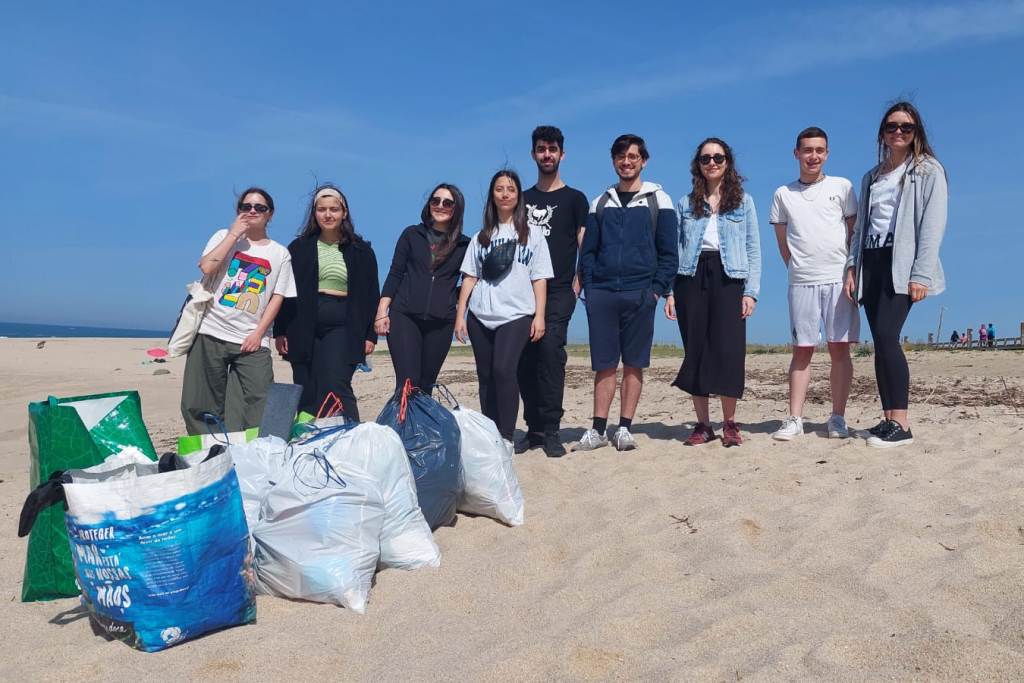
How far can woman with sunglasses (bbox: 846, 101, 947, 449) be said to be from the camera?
441 cm

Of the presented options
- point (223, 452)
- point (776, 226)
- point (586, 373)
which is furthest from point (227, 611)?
point (586, 373)

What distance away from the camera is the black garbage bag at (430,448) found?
11.1ft

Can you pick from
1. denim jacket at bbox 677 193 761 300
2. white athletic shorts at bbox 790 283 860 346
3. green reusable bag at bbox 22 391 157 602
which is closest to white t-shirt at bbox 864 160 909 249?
white athletic shorts at bbox 790 283 860 346

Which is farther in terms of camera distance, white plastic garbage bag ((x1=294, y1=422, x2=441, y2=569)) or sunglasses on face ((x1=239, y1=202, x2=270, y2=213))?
sunglasses on face ((x1=239, y1=202, x2=270, y2=213))

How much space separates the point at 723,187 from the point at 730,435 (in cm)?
152

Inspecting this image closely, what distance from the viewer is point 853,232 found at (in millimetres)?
4770

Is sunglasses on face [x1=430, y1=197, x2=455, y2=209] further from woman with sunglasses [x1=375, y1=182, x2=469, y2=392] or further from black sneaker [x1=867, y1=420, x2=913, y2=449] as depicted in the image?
black sneaker [x1=867, y1=420, x2=913, y2=449]

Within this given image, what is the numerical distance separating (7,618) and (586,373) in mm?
9473

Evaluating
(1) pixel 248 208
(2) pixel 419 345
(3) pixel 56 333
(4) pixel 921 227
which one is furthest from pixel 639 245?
(3) pixel 56 333

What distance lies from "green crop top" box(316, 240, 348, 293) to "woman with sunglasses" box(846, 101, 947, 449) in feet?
9.68

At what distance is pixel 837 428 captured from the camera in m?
4.93

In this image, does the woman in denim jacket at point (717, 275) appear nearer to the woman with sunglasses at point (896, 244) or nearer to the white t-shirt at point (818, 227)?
the white t-shirt at point (818, 227)

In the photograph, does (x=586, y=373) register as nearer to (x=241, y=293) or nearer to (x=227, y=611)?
(x=241, y=293)

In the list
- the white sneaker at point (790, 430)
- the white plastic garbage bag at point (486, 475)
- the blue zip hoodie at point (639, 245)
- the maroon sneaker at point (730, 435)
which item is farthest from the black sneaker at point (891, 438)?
the white plastic garbage bag at point (486, 475)
